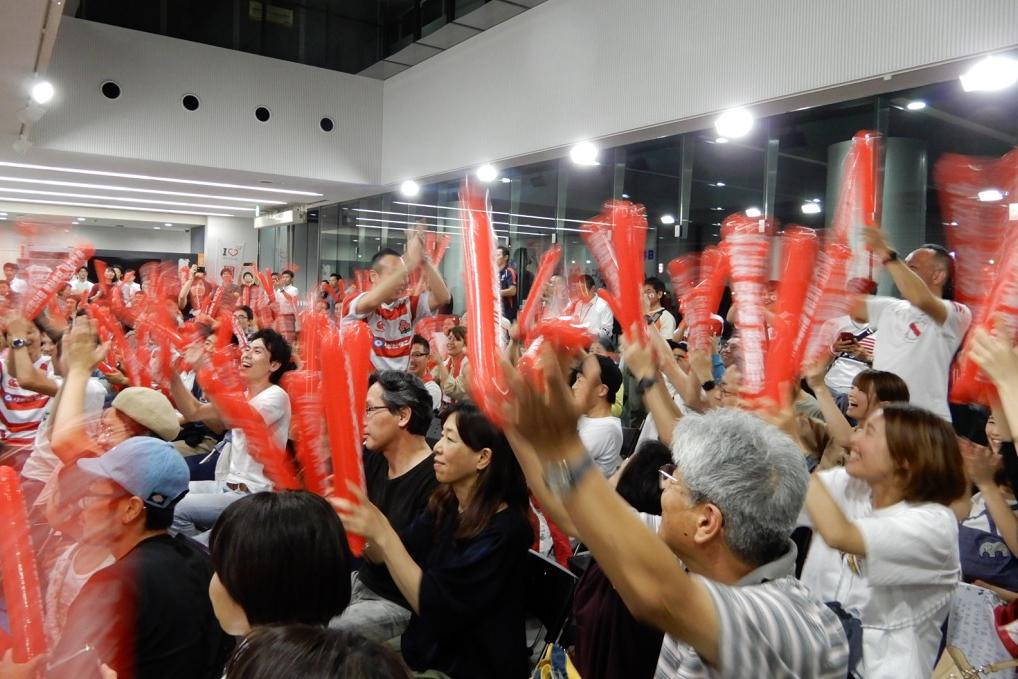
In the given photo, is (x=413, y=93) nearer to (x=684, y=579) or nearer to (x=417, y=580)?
(x=417, y=580)

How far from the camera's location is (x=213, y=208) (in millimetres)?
13984

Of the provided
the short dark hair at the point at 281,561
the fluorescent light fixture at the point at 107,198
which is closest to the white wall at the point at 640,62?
the short dark hair at the point at 281,561

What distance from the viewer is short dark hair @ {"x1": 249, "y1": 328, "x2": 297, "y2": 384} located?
134 inches

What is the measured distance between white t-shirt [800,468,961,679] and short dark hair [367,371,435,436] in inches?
53.3

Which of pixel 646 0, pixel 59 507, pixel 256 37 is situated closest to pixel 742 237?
pixel 59 507

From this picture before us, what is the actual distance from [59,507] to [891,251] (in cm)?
249

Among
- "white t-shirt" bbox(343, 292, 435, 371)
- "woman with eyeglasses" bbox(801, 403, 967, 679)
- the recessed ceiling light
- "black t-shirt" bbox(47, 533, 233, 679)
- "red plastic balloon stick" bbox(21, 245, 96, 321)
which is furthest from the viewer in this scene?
the recessed ceiling light

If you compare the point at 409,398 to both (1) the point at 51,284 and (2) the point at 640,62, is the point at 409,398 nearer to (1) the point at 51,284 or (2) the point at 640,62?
(1) the point at 51,284

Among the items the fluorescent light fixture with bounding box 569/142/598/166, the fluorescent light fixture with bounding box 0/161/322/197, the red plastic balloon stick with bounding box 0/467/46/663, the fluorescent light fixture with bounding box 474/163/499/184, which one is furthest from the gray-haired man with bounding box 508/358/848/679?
the fluorescent light fixture with bounding box 0/161/322/197

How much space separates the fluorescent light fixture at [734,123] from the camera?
18.7 ft

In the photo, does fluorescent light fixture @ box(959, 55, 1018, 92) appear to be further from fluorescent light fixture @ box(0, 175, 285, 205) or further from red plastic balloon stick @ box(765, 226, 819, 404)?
fluorescent light fixture @ box(0, 175, 285, 205)

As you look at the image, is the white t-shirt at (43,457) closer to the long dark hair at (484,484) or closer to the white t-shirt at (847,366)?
the long dark hair at (484,484)

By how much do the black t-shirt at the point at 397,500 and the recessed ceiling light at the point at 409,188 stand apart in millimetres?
7519

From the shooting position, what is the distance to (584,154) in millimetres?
7305
